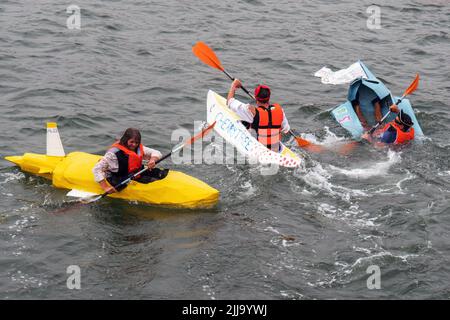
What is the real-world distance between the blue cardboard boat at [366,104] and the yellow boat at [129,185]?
4.15m

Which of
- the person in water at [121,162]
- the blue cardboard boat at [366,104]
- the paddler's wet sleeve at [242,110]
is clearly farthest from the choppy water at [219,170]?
the paddler's wet sleeve at [242,110]

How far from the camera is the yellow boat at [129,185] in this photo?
934 cm

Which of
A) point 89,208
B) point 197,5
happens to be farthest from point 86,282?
point 197,5

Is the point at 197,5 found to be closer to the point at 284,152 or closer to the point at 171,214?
the point at 284,152

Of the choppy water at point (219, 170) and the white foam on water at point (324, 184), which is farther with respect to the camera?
the white foam on water at point (324, 184)

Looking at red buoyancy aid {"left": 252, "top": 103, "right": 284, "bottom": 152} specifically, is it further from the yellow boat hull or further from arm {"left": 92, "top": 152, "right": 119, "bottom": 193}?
arm {"left": 92, "top": 152, "right": 119, "bottom": 193}

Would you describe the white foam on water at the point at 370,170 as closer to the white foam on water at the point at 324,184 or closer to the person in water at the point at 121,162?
the white foam on water at the point at 324,184

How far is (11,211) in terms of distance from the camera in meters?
9.16

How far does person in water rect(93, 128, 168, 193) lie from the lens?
9.03 m

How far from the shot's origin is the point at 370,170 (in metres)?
11.0

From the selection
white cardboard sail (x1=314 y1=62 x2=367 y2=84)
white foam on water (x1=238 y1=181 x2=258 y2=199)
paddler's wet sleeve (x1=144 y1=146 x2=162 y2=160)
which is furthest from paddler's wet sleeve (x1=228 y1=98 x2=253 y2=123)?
white cardboard sail (x1=314 y1=62 x2=367 y2=84)

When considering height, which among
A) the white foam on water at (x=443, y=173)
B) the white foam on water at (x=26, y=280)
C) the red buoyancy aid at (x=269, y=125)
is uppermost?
the red buoyancy aid at (x=269, y=125)

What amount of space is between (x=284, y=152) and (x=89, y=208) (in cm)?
322

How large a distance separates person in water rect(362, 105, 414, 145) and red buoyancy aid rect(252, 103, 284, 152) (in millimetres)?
2326
